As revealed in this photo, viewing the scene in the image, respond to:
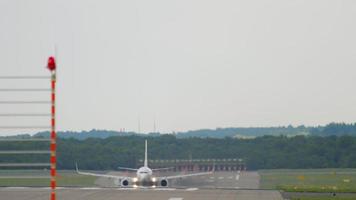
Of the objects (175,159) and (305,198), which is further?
(175,159)

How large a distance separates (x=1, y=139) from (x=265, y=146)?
10931cm

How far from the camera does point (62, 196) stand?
149 ft

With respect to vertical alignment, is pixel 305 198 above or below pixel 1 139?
below

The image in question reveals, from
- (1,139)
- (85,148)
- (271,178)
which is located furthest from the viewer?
(85,148)

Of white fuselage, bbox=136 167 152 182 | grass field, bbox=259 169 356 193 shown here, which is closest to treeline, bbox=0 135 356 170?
grass field, bbox=259 169 356 193

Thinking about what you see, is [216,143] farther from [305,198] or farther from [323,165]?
[305,198]

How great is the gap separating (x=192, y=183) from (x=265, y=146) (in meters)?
42.1

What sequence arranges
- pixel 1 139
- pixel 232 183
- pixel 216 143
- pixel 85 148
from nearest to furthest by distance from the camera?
pixel 1 139
pixel 232 183
pixel 85 148
pixel 216 143

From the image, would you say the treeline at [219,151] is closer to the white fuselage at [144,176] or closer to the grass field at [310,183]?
the grass field at [310,183]

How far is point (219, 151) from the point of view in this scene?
122 m

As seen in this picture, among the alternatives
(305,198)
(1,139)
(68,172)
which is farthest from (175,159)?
(1,139)

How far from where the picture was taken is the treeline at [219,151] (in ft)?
350

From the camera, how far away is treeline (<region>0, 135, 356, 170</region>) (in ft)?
350

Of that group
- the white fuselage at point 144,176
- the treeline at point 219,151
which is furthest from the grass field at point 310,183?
the white fuselage at point 144,176
